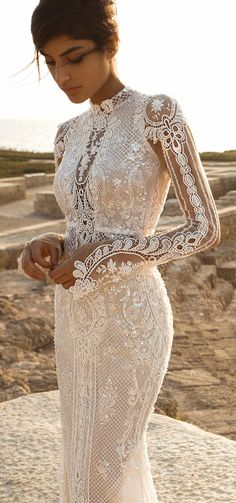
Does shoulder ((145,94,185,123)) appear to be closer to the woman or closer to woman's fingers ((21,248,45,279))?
the woman

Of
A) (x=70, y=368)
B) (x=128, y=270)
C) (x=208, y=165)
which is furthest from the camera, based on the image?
(x=208, y=165)

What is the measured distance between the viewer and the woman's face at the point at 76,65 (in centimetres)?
238

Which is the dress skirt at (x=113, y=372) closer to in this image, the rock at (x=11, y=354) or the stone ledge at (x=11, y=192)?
the rock at (x=11, y=354)

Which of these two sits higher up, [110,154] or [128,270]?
[110,154]

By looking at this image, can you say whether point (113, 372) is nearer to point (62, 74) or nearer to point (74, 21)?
point (62, 74)

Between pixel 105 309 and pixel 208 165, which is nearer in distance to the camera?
pixel 105 309

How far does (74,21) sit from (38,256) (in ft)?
2.21

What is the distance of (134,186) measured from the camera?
2430mm

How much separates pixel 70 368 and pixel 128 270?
1.25ft

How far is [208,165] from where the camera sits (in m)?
20.2

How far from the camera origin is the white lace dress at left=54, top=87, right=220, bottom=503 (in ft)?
7.88

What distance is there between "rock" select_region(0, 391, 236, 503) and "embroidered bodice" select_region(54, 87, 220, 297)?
2069 millimetres

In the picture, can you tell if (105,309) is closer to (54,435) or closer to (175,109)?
(175,109)

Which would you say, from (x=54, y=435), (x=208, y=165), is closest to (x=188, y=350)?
(x=54, y=435)
